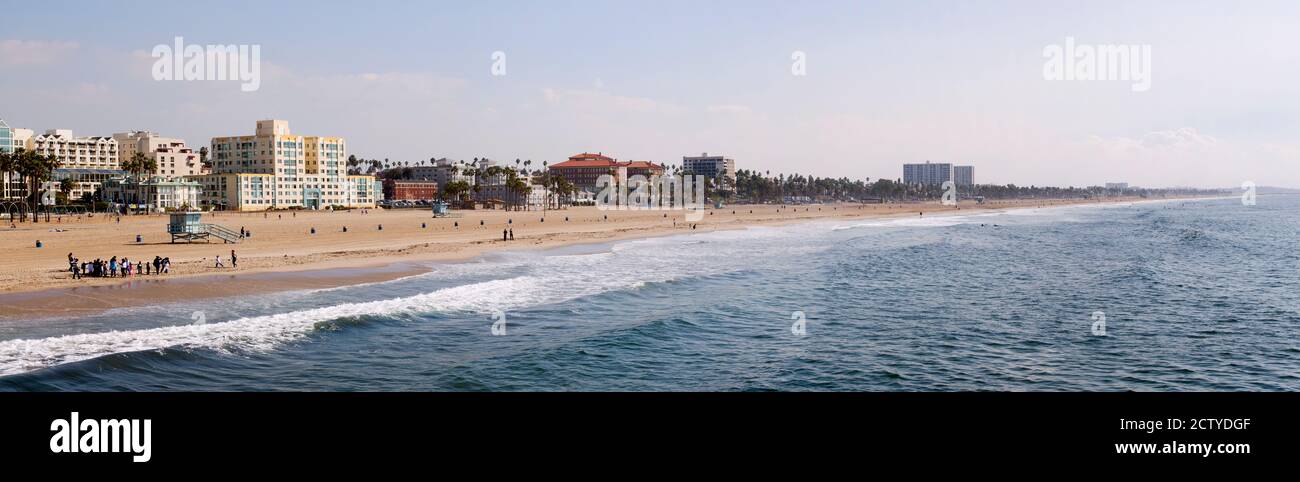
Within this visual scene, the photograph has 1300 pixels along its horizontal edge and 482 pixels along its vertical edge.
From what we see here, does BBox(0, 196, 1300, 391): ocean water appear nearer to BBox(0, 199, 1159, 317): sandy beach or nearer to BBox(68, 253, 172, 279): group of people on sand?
BBox(0, 199, 1159, 317): sandy beach

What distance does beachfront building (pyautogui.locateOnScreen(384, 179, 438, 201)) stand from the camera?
602 ft

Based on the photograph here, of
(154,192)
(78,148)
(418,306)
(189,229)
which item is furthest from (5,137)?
(418,306)

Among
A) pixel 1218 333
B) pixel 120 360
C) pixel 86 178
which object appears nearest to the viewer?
pixel 120 360

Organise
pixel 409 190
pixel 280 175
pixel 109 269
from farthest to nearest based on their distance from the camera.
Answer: pixel 409 190 < pixel 280 175 < pixel 109 269

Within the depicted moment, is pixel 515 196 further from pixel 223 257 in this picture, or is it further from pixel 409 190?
pixel 223 257

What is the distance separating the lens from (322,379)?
17.5 meters

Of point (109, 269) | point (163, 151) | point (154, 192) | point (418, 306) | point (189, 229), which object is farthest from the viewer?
point (163, 151)

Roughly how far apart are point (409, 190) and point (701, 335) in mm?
171268

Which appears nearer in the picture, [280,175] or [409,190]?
[280,175]

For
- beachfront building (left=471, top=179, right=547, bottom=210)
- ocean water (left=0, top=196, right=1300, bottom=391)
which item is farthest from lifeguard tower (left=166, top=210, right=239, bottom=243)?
beachfront building (left=471, top=179, right=547, bottom=210)

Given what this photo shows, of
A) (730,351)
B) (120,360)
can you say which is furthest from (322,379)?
(730,351)

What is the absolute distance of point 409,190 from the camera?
186m
